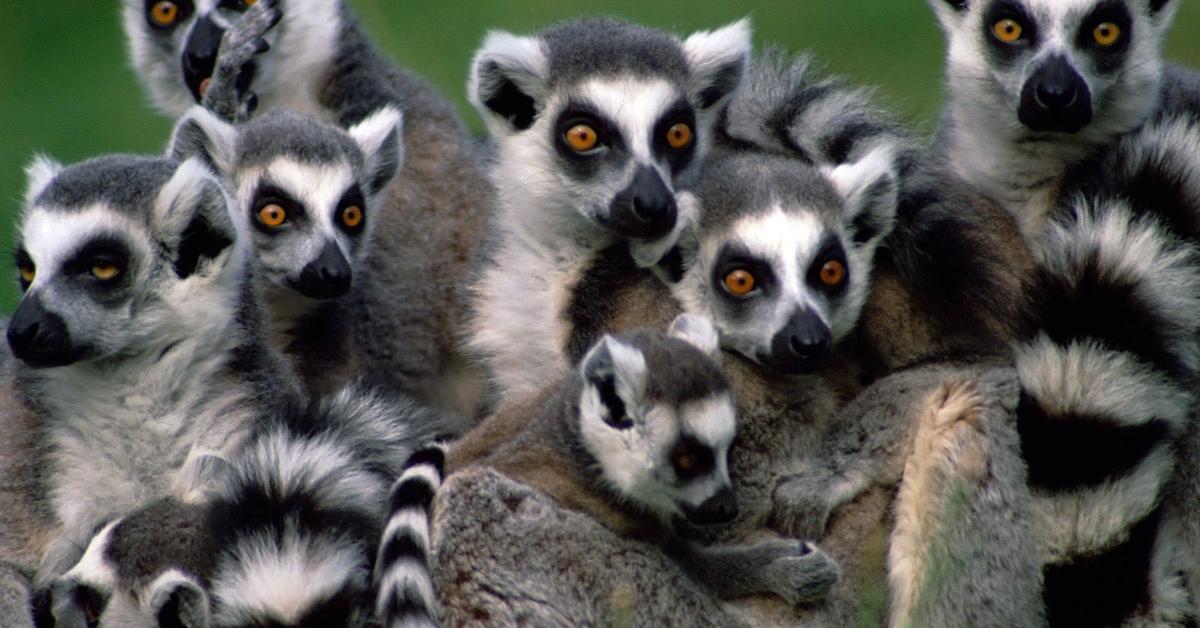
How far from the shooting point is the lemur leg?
3.88 m

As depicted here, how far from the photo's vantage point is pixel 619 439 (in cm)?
389

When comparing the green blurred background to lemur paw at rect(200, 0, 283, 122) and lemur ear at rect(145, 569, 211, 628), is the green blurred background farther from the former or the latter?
lemur ear at rect(145, 569, 211, 628)

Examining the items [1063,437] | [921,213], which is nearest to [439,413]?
[921,213]

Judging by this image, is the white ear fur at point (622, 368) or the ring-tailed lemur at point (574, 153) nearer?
the white ear fur at point (622, 368)

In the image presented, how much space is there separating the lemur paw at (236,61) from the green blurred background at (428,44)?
3441 mm

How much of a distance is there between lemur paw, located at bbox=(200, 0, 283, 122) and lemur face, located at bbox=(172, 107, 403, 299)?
0.33 m

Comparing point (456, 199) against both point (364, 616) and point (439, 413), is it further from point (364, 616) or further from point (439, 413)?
point (364, 616)

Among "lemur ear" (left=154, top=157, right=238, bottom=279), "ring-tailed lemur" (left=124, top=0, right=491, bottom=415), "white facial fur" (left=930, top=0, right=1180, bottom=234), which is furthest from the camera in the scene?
"ring-tailed lemur" (left=124, top=0, right=491, bottom=415)

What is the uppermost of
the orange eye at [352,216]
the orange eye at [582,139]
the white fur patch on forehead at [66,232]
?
the white fur patch on forehead at [66,232]

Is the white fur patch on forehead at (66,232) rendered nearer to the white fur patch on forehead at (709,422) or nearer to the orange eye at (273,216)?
the orange eye at (273,216)

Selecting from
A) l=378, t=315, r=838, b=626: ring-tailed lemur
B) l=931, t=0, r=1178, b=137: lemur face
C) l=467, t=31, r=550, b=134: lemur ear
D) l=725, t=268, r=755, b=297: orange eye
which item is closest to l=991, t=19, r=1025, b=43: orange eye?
l=931, t=0, r=1178, b=137: lemur face

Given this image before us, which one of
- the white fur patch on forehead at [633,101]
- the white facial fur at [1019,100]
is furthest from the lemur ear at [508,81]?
the white facial fur at [1019,100]

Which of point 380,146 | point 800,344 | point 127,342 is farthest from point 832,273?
point 127,342

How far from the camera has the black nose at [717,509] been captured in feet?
12.5
